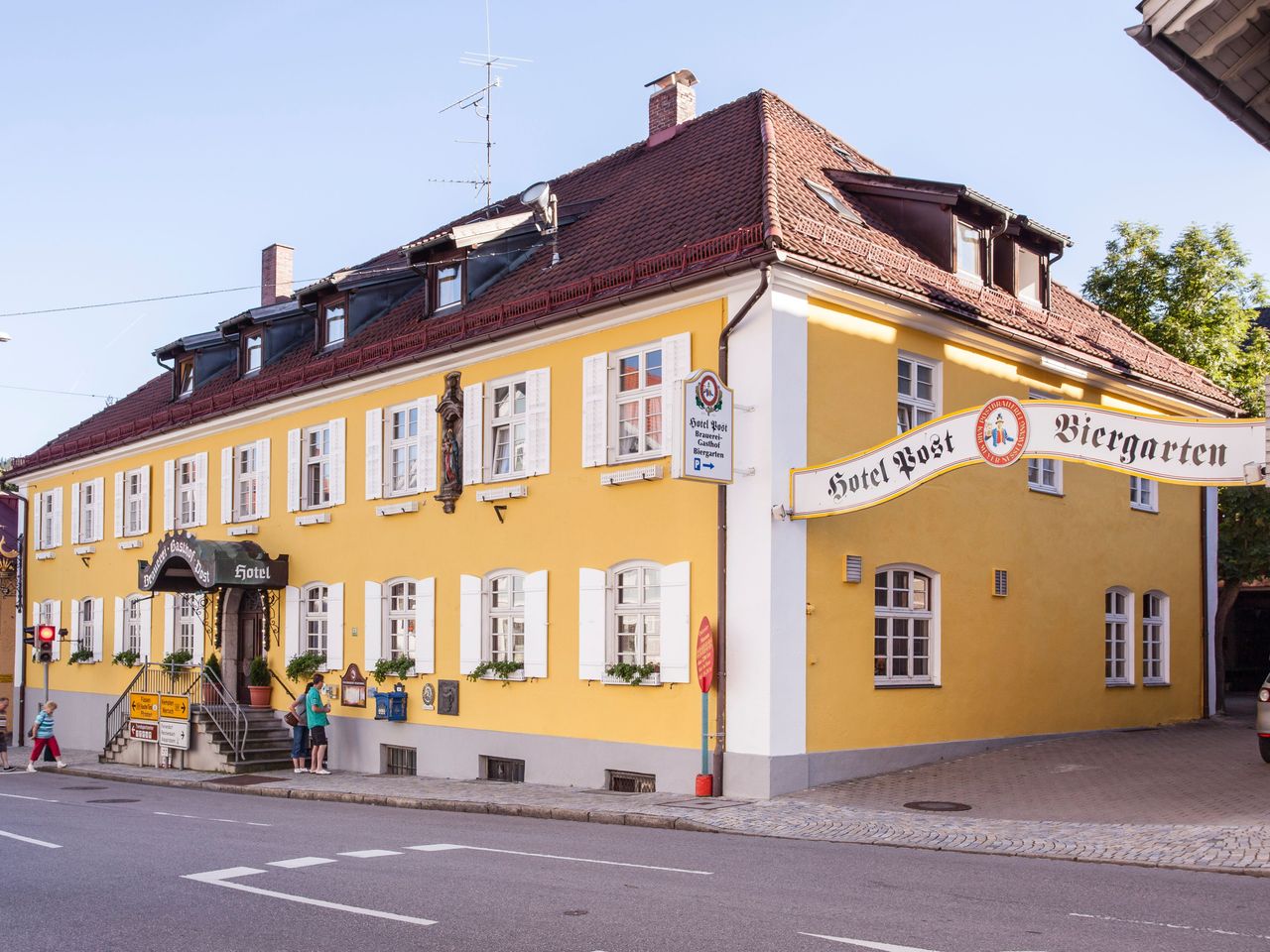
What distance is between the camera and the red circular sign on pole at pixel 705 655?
1593 cm

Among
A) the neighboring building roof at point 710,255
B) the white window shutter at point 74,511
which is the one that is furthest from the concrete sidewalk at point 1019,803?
the white window shutter at point 74,511

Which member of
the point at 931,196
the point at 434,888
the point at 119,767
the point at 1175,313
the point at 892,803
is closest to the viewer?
the point at 434,888

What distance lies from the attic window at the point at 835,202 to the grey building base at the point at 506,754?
7.95 metres

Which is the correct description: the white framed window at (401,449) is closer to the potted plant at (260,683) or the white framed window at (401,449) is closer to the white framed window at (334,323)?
the white framed window at (334,323)

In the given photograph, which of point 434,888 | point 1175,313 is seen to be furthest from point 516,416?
point 1175,313

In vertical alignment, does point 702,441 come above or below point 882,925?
above

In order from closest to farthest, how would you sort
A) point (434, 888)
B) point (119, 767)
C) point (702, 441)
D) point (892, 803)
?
point (434, 888) → point (892, 803) → point (702, 441) → point (119, 767)

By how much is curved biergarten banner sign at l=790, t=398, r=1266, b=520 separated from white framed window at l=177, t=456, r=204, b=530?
16.6m

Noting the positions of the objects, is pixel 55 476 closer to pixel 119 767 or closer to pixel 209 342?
pixel 209 342

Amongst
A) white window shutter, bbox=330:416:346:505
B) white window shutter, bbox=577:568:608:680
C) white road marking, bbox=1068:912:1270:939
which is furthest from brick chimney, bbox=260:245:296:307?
white road marking, bbox=1068:912:1270:939

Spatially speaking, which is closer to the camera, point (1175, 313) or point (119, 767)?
point (119, 767)

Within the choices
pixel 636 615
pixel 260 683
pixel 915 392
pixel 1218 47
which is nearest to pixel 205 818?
pixel 636 615

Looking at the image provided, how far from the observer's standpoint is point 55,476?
35.1 meters

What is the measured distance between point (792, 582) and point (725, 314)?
11.1 ft
